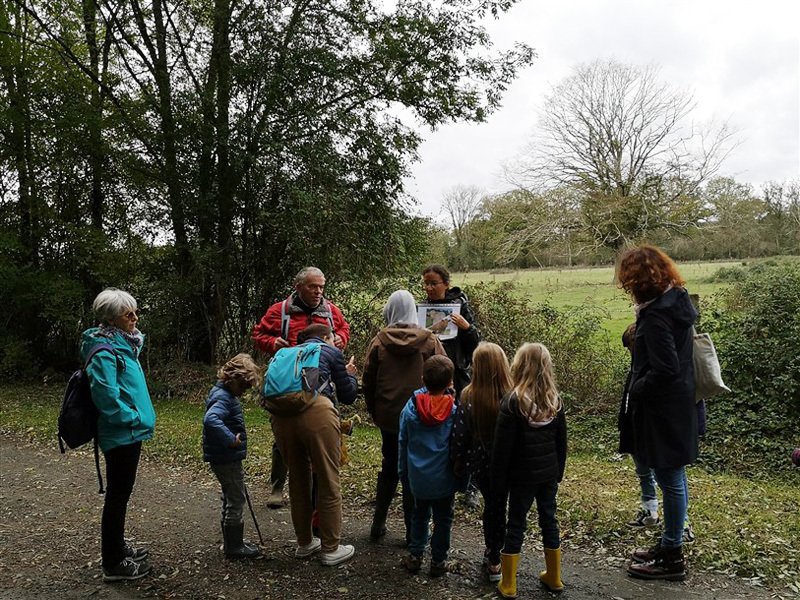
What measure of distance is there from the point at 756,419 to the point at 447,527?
656 centimetres

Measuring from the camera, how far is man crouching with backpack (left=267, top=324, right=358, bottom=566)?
13.8 ft

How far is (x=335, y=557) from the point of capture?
436 cm

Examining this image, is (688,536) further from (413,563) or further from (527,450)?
(413,563)

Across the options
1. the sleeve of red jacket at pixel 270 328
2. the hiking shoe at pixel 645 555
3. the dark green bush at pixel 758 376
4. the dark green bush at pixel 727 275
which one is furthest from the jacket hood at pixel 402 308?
the dark green bush at pixel 727 275

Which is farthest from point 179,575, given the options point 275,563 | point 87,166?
point 87,166

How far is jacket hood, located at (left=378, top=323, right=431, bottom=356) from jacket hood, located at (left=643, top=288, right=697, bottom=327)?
5.16 ft

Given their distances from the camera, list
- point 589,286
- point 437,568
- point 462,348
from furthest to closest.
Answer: point 589,286 < point 462,348 < point 437,568

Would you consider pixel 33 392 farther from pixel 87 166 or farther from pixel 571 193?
pixel 571 193

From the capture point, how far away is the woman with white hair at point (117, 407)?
158 inches

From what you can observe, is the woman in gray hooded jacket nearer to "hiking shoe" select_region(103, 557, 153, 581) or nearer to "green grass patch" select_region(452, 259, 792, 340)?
"hiking shoe" select_region(103, 557, 153, 581)

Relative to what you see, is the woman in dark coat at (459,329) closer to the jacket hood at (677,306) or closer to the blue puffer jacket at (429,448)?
the blue puffer jacket at (429,448)

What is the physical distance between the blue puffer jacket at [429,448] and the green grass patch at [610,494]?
149cm

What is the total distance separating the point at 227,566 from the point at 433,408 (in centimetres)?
194

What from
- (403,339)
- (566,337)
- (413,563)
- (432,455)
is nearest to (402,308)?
(403,339)
